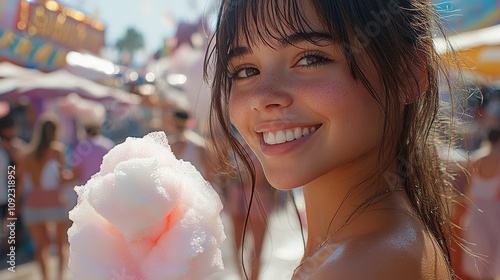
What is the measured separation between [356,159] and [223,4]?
0.46 metres

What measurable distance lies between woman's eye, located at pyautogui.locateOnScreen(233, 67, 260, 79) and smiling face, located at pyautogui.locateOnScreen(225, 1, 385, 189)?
0.09 ft

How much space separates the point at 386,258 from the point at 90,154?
5186mm

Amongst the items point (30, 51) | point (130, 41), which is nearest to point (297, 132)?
point (30, 51)

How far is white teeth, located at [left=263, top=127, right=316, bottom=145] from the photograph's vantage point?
1.09 m

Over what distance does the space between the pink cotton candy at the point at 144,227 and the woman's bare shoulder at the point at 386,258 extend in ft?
0.93

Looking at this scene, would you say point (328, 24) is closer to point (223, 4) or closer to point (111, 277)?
point (223, 4)

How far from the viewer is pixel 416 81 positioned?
1.13 m

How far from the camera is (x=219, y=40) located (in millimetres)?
1253

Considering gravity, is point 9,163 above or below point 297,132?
below

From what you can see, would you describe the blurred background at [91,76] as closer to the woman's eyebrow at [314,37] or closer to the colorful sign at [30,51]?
the colorful sign at [30,51]

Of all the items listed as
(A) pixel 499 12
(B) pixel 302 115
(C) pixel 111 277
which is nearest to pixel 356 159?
(B) pixel 302 115

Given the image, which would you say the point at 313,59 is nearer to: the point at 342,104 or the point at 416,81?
the point at 342,104

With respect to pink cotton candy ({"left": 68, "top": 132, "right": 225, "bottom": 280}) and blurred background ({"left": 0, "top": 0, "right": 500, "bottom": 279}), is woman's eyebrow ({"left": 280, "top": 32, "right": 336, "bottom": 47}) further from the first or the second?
blurred background ({"left": 0, "top": 0, "right": 500, "bottom": 279})

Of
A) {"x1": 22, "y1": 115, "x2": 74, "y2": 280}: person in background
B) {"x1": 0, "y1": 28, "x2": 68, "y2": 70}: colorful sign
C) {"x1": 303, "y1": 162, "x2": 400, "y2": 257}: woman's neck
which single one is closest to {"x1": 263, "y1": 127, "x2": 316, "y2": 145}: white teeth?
{"x1": 303, "y1": 162, "x2": 400, "y2": 257}: woman's neck
